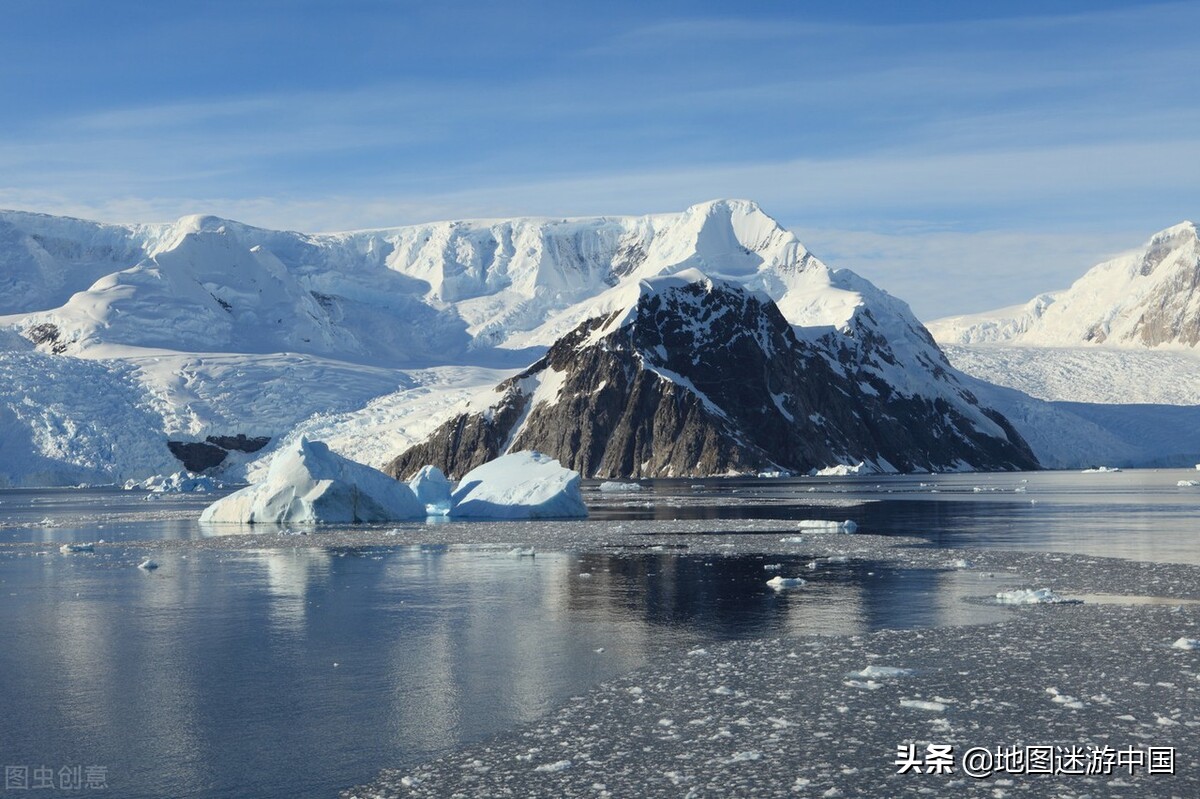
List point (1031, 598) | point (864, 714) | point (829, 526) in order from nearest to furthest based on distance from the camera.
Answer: point (864, 714) → point (1031, 598) → point (829, 526)

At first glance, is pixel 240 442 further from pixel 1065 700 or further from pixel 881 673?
pixel 1065 700

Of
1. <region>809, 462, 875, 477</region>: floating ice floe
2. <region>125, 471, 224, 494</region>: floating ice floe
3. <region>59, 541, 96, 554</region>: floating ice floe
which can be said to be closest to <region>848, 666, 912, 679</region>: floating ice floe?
<region>59, 541, 96, 554</region>: floating ice floe

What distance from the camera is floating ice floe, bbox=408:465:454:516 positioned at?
227ft

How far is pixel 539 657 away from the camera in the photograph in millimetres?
22438

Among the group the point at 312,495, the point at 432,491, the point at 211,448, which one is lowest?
the point at 432,491

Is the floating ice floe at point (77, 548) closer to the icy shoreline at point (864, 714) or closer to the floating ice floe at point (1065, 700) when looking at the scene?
the icy shoreline at point (864, 714)

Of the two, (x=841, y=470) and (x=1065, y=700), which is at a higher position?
(x=841, y=470)

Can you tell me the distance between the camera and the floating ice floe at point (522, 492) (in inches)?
2581

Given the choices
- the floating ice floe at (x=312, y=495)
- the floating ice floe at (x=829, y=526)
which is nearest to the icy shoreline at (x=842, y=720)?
the floating ice floe at (x=829, y=526)

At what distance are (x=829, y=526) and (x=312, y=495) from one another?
25505 mm

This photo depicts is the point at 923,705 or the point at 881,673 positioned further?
the point at 881,673

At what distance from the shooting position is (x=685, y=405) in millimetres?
154625

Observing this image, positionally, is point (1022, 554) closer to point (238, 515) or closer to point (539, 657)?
point (539, 657)

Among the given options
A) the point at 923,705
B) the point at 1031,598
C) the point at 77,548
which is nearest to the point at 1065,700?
the point at 923,705
